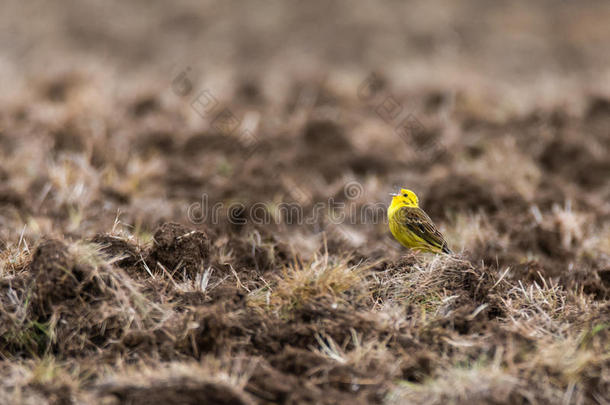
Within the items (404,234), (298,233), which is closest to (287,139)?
(298,233)

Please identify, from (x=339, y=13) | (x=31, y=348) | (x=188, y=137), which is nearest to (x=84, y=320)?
(x=31, y=348)

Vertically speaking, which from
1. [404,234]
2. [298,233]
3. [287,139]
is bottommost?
[298,233]

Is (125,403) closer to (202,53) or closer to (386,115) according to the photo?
(386,115)

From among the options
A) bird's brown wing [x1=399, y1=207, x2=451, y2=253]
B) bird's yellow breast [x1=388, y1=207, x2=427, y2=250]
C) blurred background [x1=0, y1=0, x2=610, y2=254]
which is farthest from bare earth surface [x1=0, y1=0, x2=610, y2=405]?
bird's brown wing [x1=399, y1=207, x2=451, y2=253]

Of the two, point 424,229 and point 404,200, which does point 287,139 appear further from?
point 424,229

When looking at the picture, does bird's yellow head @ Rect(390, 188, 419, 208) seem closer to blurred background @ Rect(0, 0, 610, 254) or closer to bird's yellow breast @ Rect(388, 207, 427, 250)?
bird's yellow breast @ Rect(388, 207, 427, 250)

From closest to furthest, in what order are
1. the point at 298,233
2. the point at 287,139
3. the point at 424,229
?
the point at 424,229, the point at 298,233, the point at 287,139

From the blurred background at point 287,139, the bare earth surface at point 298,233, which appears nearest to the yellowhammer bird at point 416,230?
the bare earth surface at point 298,233

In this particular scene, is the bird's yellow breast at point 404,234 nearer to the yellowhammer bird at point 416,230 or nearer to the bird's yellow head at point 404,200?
the yellowhammer bird at point 416,230
